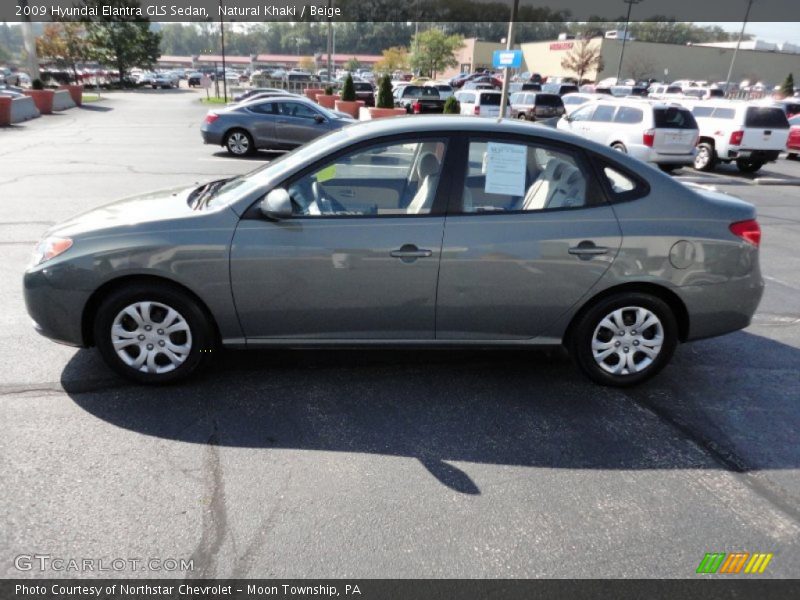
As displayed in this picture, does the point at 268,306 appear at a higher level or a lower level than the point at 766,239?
higher

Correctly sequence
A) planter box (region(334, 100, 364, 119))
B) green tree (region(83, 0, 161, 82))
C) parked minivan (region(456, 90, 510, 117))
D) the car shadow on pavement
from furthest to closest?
green tree (region(83, 0, 161, 82)) → planter box (region(334, 100, 364, 119)) → parked minivan (region(456, 90, 510, 117)) → the car shadow on pavement

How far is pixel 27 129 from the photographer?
2003cm

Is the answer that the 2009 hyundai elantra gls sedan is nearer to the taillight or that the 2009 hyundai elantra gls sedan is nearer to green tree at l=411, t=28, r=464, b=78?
the taillight

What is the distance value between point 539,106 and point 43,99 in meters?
20.7

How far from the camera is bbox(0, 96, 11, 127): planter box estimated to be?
797 inches

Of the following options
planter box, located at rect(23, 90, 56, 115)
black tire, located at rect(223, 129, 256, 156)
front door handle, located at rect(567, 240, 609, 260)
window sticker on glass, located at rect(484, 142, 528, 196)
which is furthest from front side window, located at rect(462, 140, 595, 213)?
planter box, located at rect(23, 90, 56, 115)

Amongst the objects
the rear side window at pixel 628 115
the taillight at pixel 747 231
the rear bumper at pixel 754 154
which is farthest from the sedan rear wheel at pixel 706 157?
the taillight at pixel 747 231

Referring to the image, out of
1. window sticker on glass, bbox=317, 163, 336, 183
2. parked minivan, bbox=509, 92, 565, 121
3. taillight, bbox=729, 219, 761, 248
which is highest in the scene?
window sticker on glass, bbox=317, 163, 336, 183

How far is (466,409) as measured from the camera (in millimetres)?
3861

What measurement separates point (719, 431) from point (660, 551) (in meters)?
1.32

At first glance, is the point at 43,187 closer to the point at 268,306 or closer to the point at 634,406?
the point at 268,306

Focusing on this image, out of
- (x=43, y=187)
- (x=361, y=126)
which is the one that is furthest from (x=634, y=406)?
(x=43, y=187)

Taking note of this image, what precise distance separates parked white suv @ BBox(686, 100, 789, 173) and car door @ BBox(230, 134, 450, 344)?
1430 cm

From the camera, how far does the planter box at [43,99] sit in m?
25.2
